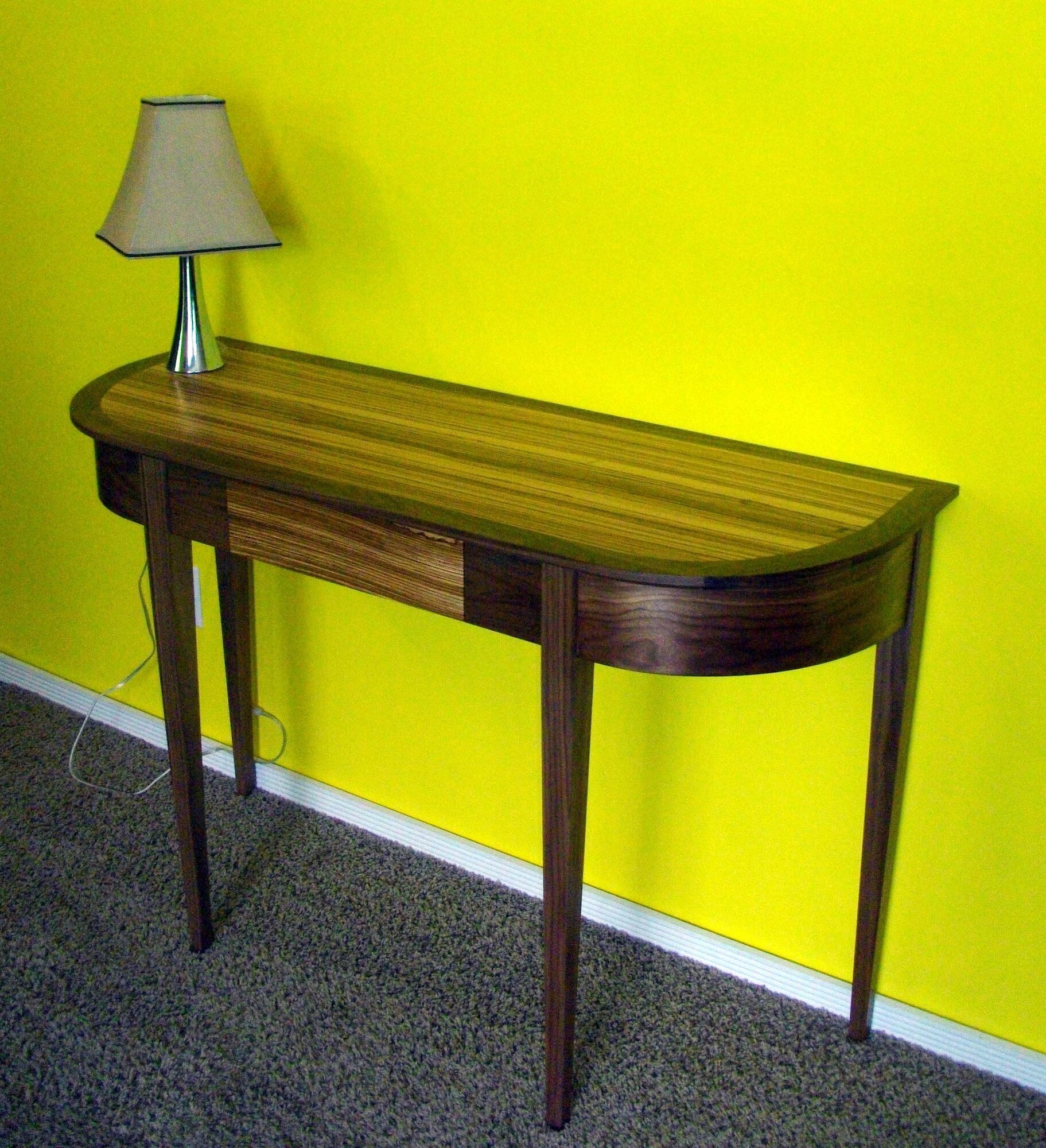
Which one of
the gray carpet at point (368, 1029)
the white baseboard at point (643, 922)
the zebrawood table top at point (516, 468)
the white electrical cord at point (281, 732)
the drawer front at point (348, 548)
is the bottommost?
the gray carpet at point (368, 1029)

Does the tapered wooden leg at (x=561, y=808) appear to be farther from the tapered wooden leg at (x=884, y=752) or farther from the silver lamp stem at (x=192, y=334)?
the silver lamp stem at (x=192, y=334)

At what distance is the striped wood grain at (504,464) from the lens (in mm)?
1489

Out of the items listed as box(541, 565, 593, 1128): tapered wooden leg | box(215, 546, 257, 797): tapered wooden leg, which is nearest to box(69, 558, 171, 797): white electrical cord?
box(215, 546, 257, 797): tapered wooden leg

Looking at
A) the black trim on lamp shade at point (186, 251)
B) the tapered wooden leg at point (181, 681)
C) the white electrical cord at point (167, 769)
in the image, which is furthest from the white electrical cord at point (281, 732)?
the black trim on lamp shade at point (186, 251)

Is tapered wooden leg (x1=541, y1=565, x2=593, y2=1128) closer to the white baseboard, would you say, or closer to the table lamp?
the white baseboard

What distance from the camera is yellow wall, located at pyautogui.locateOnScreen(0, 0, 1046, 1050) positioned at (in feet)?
5.16

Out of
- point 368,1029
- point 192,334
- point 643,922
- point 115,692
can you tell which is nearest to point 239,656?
point 115,692

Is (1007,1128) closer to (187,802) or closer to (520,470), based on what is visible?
(520,470)

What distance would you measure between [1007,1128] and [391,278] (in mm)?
1478

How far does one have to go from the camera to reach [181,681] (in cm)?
196

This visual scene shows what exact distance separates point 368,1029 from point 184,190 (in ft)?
4.00

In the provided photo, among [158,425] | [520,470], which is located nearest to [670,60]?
[520,470]

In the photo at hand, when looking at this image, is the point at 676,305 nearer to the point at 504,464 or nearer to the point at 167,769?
the point at 504,464

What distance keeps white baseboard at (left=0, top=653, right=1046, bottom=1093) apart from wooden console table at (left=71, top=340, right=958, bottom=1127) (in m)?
0.08
